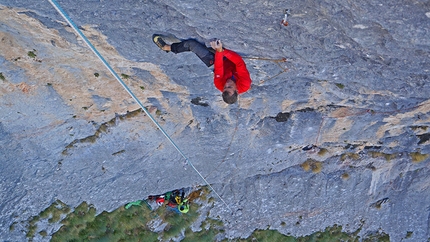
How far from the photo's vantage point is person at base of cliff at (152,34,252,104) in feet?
15.2

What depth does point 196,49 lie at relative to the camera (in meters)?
4.80

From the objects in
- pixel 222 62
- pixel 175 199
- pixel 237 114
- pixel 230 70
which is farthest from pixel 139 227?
pixel 222 62

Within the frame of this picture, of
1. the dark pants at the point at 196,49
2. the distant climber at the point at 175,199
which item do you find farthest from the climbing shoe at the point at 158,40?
the distant climber at the point at 175,199

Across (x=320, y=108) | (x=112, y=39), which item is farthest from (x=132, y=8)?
(x=320, y=108)

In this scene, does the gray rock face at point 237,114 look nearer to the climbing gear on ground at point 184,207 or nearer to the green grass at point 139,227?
the green grass at point 139,227

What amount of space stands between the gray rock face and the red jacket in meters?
0.24

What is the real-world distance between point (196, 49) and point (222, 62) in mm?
444

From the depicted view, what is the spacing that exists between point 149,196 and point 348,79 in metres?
5.88

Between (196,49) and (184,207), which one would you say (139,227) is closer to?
(184,207)

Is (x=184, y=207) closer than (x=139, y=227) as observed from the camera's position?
Yes

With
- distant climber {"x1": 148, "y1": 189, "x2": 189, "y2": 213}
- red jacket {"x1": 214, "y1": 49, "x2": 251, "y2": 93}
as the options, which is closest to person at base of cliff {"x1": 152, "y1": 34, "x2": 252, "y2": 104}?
red jacket {"x1": 214, "y1": 49, "x2": 251, "y2": 93}

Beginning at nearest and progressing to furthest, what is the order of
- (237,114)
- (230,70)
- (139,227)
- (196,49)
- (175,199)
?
(196,49) → (230,70) → (237,114) → (175,199) → (139,227)

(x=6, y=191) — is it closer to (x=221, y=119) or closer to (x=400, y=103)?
(x=221, y=119)

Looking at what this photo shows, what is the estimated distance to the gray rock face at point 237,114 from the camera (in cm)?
449
